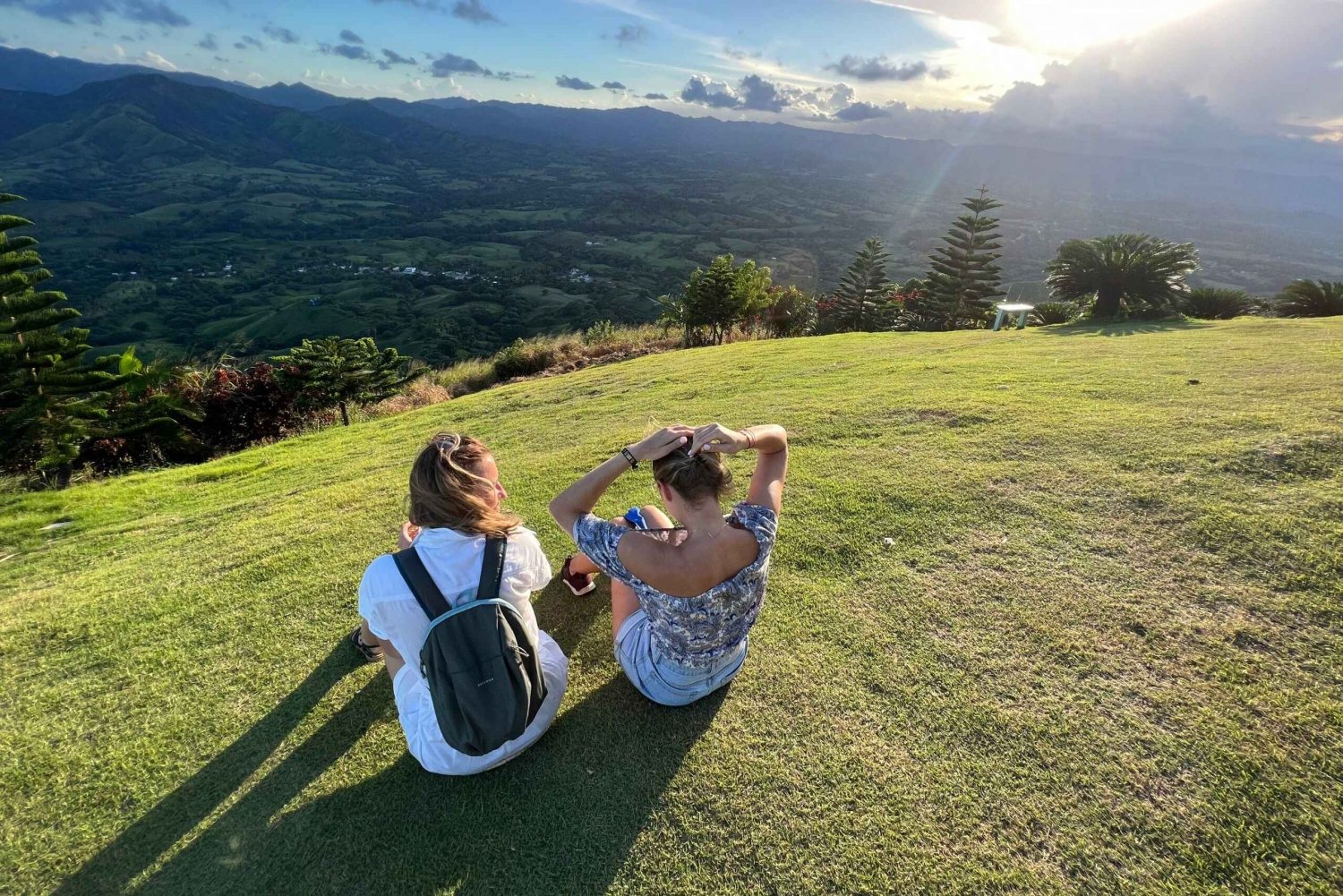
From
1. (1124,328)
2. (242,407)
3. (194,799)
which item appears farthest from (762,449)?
(242,407)

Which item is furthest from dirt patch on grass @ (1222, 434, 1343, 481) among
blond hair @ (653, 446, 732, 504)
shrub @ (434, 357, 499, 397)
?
shrub @ (434, 357, 499, 397)

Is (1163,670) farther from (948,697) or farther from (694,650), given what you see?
(694,650)

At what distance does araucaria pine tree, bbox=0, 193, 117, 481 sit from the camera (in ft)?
33.7

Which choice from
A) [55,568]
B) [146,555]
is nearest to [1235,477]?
[146,555]

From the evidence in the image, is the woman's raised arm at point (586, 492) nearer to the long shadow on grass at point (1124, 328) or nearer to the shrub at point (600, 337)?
the long shadow on grass at point (1124, 328)

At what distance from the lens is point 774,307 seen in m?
25.9

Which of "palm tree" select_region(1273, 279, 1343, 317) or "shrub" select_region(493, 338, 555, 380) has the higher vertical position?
"palm tree" select_region(1273, 279, 1343, 317)

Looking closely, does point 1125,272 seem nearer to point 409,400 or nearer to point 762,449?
point 762,449

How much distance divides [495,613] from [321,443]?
8.58 meters

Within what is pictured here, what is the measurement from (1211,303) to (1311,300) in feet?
5.76

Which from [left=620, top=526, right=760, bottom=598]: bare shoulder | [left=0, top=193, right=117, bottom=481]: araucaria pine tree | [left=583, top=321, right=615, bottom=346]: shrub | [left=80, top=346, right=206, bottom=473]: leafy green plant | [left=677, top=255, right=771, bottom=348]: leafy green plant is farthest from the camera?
[left=677, top=255, right=771, bottom=348]: leafy green plant

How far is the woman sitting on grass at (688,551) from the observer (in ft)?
6.76

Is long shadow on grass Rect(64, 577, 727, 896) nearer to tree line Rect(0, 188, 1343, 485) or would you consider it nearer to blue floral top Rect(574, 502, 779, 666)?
blue floral top Rect(574, 502, 779, 666)

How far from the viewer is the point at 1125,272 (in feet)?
39.3
